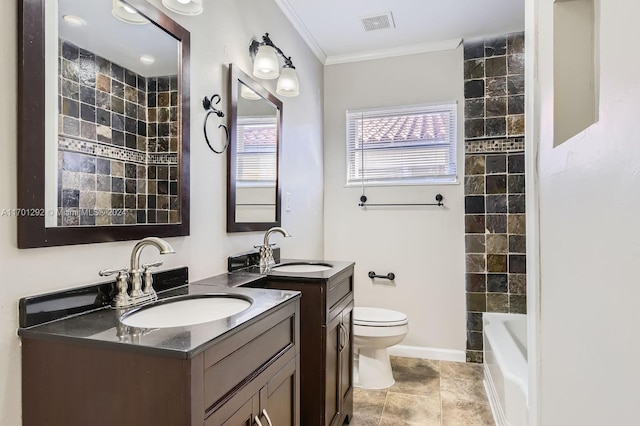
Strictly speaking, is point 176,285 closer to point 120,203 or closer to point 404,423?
point 120,203

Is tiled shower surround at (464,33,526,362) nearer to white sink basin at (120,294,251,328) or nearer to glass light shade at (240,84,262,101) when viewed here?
glass light shade at (240,84,262,101)

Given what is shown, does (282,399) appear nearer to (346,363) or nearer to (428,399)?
(346,363)

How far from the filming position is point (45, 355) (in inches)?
34.8

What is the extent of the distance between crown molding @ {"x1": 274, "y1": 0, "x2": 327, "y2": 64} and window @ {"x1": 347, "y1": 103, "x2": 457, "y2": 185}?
53 cm

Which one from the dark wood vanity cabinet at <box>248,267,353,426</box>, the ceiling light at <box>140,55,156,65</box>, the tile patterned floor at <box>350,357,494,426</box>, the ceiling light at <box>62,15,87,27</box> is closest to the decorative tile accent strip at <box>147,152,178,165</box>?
the ceiling light at <box>140,55,156,65</box>

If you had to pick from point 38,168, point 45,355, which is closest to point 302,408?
point 45,355

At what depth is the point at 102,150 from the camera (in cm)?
116

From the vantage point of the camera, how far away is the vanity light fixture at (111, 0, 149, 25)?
3.96 ft

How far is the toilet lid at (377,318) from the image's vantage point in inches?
94.9

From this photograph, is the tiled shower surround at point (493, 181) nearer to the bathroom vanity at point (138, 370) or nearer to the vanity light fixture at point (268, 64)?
the vanity light fixture at point (268, 64)

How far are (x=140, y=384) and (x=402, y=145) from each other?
8.75 feet

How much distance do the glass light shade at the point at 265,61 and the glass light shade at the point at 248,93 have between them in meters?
0.11

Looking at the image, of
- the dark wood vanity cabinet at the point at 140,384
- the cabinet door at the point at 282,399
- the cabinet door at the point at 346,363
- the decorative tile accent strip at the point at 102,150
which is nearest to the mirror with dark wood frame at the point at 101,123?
the decorative tile accent strip at the point at 102,150

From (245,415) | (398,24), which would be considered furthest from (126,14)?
(398,24)
